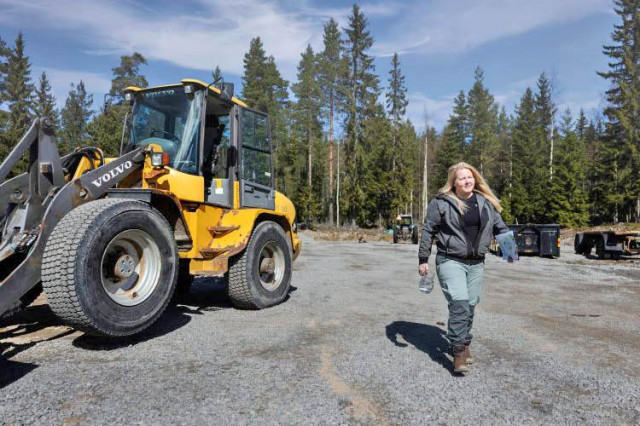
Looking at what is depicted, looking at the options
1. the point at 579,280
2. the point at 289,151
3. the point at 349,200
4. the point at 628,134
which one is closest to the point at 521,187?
the point at 628,134

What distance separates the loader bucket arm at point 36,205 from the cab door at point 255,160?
6.43 ft

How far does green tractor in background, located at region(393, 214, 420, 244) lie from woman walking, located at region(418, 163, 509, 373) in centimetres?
2301

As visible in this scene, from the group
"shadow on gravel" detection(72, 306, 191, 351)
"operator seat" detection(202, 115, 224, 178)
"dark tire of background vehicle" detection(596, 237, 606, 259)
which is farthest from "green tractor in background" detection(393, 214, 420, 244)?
"shadow on gravel" detection(72, 306, 191, 351)

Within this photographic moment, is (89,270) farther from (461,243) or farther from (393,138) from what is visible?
(393,138)

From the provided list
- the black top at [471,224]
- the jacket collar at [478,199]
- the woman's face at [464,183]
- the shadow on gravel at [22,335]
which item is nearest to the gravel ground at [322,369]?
the shadow on gravel at [22,335]

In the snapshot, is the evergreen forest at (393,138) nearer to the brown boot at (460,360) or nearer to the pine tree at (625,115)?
the pine tree at (625,115)

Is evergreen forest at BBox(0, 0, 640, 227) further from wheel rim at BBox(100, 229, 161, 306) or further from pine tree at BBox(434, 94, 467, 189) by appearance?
wheel rim at BBox(100, 229, 161, 306)

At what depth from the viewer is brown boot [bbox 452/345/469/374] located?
11.9ft

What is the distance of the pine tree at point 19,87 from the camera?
39.1 meters

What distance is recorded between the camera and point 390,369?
3783 millimetres

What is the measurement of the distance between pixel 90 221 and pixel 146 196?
0.97m

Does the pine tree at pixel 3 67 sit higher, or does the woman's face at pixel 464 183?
the pine tree at pixel 3 67

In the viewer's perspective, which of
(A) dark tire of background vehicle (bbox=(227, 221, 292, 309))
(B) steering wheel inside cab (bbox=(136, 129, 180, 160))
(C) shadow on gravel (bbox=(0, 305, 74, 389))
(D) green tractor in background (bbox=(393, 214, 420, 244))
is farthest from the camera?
(D) green tractor in background (bbox=(393, 214, 420, 244))

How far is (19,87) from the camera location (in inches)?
1688
